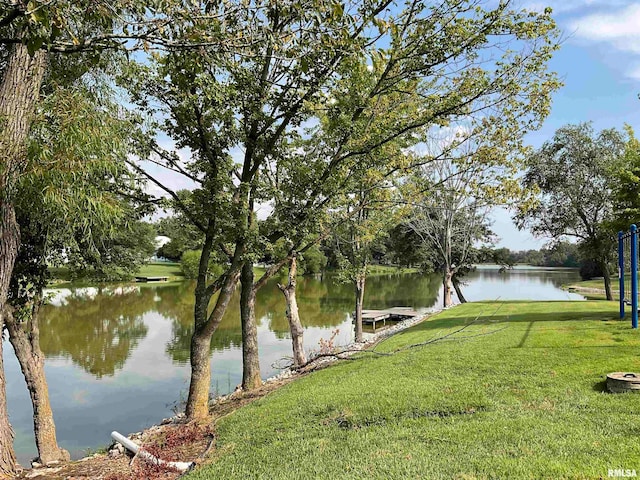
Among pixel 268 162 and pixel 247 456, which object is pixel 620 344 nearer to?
pixel 247 456

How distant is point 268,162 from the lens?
1052 centimetres

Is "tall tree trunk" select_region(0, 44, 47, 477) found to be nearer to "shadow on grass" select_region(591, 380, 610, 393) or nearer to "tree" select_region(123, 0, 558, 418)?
"tree" select_region(123, 0, 558, 418)

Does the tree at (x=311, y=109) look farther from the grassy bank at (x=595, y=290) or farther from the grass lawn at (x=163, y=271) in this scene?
the grass lawn at (x=163, y=271)

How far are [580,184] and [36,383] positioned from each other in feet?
73.0

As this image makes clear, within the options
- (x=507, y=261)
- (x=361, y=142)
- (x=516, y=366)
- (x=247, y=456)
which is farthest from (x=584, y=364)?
(x=507, y=261)

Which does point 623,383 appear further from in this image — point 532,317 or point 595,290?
point 595,290

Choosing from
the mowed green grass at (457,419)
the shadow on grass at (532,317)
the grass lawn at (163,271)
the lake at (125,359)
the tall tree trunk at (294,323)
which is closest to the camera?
the mowed green grass at (457,419)

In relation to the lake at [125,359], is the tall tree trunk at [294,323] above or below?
above

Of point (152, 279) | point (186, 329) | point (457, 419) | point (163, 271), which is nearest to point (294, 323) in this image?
point (457, 419)

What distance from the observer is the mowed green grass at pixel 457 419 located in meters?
3.65

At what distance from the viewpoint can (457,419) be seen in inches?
189

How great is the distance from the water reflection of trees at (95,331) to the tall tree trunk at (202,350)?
6481mm

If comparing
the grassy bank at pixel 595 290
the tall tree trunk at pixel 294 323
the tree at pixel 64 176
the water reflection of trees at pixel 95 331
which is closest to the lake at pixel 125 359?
the water reflection of trees at pixel 95 331

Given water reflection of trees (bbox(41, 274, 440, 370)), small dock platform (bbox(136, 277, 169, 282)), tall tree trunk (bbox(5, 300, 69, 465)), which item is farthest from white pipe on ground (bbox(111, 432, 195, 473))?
small dock platform (bbox(136, 277, 169, 282))
